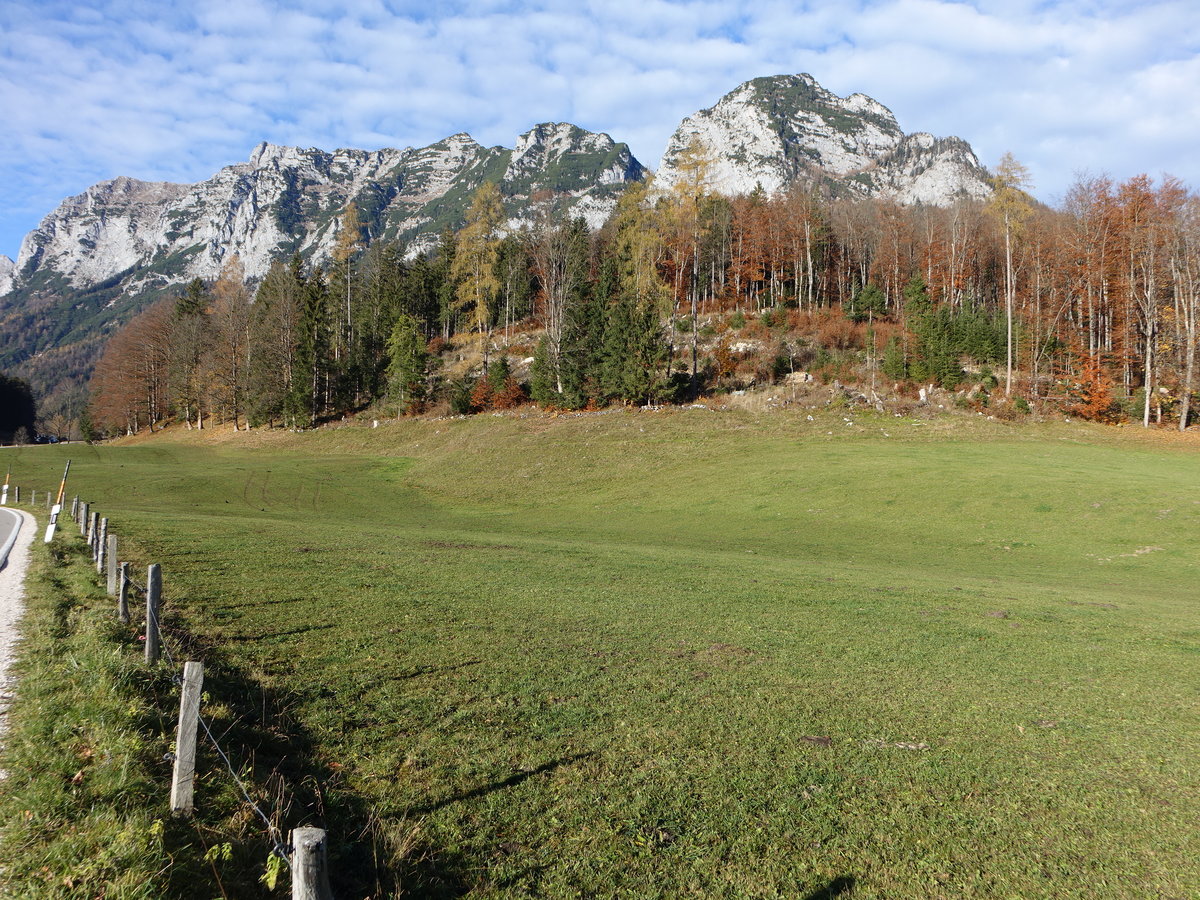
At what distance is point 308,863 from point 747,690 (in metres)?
6.67

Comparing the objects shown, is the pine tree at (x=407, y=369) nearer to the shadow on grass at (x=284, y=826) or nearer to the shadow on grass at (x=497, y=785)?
the shadow on grass at (x=284, y=826)

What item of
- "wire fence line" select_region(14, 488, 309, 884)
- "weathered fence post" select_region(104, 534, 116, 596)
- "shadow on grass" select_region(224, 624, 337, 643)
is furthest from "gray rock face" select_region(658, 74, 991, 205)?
"wire fence line" select_region(14, 488, 309, 884)

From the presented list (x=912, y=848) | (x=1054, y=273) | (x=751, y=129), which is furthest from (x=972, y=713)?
(x=751, y=129)

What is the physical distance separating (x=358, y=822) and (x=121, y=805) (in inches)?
70.4

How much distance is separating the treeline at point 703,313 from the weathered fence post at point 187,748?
4841 cm

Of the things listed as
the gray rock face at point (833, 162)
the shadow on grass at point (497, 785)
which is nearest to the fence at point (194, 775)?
the shadow on grass at point (497, 785)

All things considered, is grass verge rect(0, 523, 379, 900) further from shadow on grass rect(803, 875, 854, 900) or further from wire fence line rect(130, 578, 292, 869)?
shadow on grass rect(803, 875, 854, 900)

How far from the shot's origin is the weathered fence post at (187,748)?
4621 mm

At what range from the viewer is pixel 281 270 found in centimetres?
8075

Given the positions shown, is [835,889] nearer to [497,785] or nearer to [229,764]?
[497,785]

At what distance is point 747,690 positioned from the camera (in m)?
8.34

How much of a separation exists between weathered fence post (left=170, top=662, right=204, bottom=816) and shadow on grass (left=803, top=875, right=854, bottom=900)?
4.80 meters

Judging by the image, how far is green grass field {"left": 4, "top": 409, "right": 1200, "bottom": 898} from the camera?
4.88 meters

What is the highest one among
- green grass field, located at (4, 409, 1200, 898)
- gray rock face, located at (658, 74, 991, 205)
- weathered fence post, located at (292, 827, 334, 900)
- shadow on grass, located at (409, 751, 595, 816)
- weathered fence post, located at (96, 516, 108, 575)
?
gray rock face, located at (658, 74, 991, 205)
